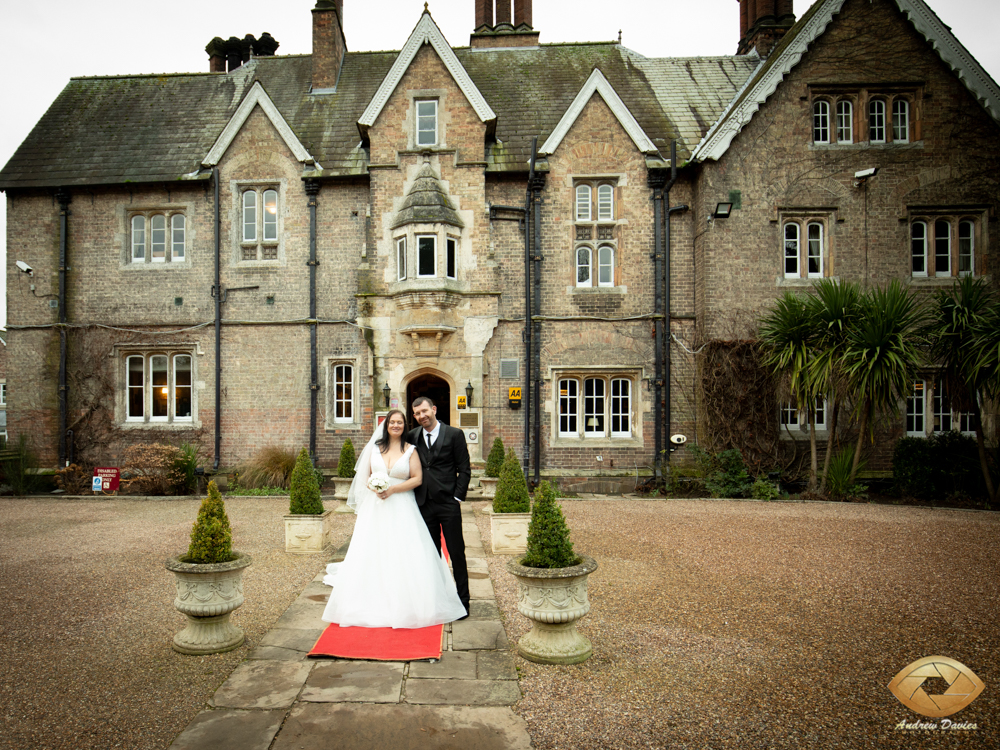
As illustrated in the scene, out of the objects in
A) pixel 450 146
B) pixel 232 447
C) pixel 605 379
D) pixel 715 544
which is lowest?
pixel 715 544

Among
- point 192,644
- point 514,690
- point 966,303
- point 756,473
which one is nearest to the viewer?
point 514,690

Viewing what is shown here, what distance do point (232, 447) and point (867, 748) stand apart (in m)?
14.2

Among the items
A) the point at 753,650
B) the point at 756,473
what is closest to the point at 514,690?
the point at 753,650

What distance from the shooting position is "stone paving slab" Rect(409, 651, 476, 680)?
4.41 m

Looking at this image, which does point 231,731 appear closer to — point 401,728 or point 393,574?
point 401,728

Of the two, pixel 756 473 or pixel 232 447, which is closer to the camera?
pixel 756 473

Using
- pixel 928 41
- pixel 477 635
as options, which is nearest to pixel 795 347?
pixel 928 41

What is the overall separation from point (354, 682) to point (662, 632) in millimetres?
2738

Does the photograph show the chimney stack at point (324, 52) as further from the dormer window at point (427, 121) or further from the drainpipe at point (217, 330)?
the drainpipe at point (217, 330)

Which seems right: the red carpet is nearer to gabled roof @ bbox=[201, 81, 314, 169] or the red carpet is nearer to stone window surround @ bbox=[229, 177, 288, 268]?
stone window surround @ bbox=[229, 177, 288, 268]

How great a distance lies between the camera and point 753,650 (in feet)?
16.4

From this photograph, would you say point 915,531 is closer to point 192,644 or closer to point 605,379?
point 605,379

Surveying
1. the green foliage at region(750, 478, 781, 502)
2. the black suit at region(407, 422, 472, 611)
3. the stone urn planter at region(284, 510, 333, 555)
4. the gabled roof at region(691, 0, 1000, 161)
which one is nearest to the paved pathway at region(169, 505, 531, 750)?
the black suit at region(407, 422, 472, 611)

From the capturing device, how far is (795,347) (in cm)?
1242
